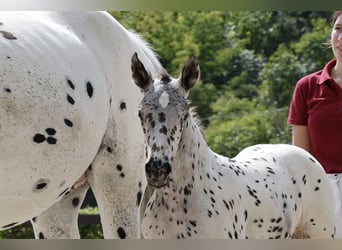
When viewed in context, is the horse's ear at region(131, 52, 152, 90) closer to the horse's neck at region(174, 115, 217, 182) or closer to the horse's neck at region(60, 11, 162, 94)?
the horse's neck at region(174, 115, 217, 182)

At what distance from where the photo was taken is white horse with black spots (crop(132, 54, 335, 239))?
2.11m

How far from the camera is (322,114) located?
269 cm

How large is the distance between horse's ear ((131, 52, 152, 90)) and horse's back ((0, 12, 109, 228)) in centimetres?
28

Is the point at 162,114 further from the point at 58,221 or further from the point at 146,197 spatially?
the point at 58,221

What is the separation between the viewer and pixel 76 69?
8.20ft

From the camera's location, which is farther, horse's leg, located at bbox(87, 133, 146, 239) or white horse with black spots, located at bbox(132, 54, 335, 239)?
horse's leg, located at bbox(87, 133, 146, 239)

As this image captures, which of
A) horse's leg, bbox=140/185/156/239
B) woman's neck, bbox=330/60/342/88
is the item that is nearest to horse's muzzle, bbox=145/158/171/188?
horse's leg, bbox=140/185/156/239

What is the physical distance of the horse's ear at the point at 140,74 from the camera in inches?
87.0

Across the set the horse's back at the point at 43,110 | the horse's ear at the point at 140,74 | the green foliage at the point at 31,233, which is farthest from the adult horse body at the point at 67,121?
the green foliage at the point at 31,233

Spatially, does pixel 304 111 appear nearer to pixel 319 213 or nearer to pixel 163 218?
pixel 319 213

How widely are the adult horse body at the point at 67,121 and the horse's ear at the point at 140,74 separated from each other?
11.2 inches

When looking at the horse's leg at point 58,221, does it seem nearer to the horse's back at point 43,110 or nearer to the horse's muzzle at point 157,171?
the horse's back at point 43,110

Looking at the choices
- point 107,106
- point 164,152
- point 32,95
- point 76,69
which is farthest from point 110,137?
point 164,152

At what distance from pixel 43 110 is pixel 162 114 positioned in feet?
1.34
